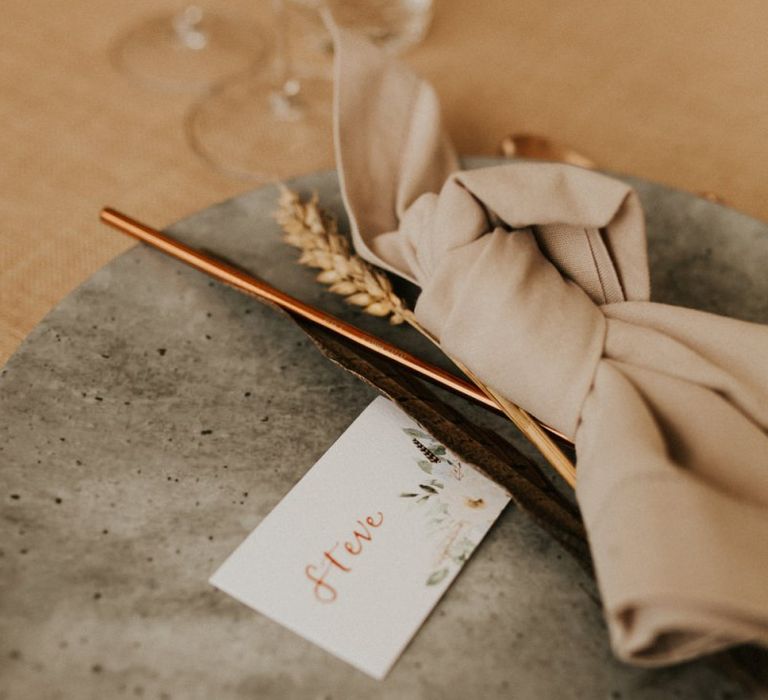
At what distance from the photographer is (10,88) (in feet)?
2.69

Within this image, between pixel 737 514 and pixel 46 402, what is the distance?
355 millimetres

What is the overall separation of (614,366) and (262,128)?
1.76ft

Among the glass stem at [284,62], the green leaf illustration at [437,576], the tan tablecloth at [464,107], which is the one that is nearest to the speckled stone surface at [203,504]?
the green leaf illustration at [437,576]

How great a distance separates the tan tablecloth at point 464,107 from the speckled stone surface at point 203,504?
18cm

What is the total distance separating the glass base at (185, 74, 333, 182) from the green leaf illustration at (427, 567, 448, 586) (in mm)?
472

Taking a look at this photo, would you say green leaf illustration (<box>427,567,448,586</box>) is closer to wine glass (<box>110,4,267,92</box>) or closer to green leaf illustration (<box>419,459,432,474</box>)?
green leaf illustration (<box>419,459,432,474</box>)

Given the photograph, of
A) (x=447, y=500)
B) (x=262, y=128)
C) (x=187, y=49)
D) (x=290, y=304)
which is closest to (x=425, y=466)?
(x=447, y=500)

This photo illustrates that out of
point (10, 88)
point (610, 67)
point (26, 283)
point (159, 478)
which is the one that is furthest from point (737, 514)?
point (10, 88)

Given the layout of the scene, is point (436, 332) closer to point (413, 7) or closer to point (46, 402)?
point (46, 402)

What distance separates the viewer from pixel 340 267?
0.48 m

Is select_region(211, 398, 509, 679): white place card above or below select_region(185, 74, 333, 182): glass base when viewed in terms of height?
above

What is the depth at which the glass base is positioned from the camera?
2.47ft

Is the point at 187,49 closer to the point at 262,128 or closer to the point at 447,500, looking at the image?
the point at 262,128

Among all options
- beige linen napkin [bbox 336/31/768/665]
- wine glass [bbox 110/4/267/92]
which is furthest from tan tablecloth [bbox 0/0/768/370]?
beige linen napkin [bbox 336/31/768/665]
